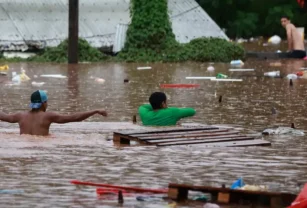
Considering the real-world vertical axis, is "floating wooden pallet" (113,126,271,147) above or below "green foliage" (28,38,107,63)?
below

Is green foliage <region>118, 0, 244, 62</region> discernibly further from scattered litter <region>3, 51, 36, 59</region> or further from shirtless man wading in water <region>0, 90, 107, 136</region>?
shirtless man wading in water <region>0, 90, 107, 136</region>

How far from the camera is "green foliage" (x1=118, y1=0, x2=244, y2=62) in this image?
30547 mm

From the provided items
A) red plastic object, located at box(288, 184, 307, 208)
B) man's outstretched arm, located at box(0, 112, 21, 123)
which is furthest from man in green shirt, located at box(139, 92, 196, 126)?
red plastic object, located at box(288, 184, 307, 208)

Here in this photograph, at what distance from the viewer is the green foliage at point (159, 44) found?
30.5 m

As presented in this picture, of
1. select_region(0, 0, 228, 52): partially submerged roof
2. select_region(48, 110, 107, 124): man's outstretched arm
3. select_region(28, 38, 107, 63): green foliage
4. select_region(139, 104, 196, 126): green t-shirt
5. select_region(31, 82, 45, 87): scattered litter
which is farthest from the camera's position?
select_region(0, 0, 228, 52): partially submerged roof

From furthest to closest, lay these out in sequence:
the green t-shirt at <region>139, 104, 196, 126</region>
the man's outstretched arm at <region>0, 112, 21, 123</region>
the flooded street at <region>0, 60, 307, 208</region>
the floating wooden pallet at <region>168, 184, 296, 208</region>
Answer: the green t-shirt at <region>139, 104, 196, 126</region>, the man's outstretched arm at <region>0, 112, 21, 123</region>, the flooded street at <region>0, 60, 307, 208</region>, the floating wooden pallet at <region>168, 184, 296, 208</region>

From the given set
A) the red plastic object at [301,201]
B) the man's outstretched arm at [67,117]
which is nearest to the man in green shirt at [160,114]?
the man's outstretched arm at [67,117]

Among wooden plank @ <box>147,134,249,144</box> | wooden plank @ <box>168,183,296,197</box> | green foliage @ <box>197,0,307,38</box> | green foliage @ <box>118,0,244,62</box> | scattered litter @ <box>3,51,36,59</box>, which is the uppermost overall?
green foliage @ <box>197,0,307,38</box>

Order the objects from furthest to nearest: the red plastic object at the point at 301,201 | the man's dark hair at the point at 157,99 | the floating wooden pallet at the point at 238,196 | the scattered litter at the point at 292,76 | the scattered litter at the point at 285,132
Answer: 1. the scattered litter at the point at 292,76
2. the man's dark hair at the point at 157,99
3. the scattered litter at the point at 285,132
4. the floating wooden pallet at the point at 238,196
5. the red plastic object at the point at 301,201

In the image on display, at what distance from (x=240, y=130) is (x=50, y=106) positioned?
4593mm

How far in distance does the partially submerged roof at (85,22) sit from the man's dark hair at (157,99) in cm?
1835

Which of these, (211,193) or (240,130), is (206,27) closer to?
(240,130)

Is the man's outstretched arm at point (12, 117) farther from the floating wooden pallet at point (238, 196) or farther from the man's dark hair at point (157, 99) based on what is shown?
the floating wooden pallet at point (238, 196)

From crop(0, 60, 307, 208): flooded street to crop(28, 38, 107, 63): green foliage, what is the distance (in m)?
9.74
